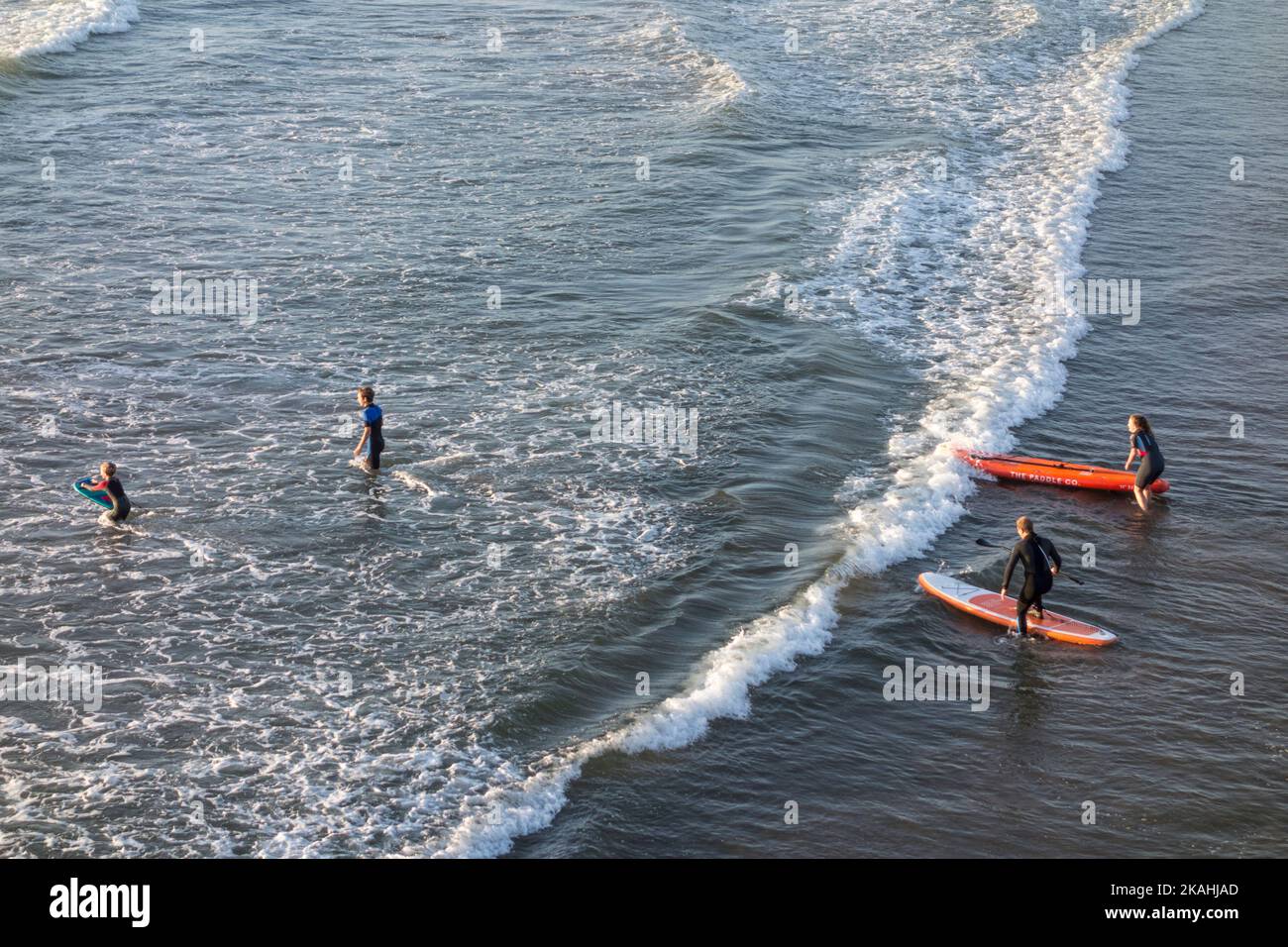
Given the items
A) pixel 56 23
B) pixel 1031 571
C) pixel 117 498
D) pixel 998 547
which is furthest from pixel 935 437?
pixel 56 23

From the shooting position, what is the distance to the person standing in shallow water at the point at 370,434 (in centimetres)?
2025

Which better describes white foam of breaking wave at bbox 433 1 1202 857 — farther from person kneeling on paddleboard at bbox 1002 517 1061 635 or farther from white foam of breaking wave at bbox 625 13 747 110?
white foam of breaking wave at bbox 625 13 747 110

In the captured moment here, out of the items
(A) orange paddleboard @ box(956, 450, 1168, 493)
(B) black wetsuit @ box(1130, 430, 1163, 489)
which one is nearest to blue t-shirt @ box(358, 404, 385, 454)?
(A) orange paddleboard @ box(956, 450, 1168, 493)

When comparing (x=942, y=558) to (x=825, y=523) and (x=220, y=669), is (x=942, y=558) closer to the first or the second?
(x=825, y=523)

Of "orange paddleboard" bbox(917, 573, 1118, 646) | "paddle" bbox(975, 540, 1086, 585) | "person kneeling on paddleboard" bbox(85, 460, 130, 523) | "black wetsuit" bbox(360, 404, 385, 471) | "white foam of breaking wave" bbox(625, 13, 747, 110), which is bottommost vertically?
"orange paddleboard" bbox(917, 573, 1118, 646)

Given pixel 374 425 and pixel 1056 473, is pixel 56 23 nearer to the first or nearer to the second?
pixel 374 425

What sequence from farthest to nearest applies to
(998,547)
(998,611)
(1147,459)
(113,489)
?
1. (1147,459)
2. (998,547)
3. (113,489)
4. (998,611)

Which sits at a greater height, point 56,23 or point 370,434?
point 56,23

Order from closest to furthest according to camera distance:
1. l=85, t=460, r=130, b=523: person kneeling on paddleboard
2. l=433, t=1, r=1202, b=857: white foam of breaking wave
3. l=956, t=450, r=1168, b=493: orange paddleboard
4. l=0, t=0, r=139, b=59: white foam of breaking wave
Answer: l=433, t=1, r=1202, b=857: white foam of breaking wave
l=85, t=460, r=130, b=523: person kneeling on paddleboard
l=956, t=450, r=1168, b=493: orange paddleboard
l=0, t=0, r=139, b=59: white foam of breaking wave

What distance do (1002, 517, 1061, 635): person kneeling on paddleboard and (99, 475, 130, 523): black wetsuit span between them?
1202 cm

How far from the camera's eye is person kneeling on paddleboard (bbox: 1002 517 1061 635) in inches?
683

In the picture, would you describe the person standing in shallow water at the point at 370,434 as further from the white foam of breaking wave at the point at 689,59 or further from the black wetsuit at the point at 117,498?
the white foam of breaking wave at the point at 689,59

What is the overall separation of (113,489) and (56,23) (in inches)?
1233

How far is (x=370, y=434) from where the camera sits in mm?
20578
